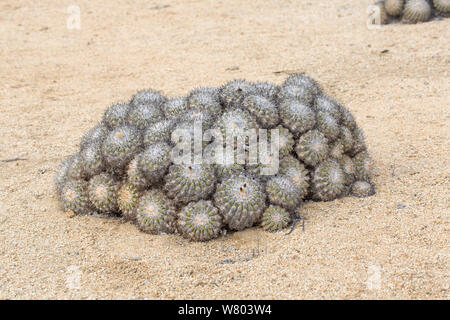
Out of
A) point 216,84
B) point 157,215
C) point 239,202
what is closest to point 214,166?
point 239,202

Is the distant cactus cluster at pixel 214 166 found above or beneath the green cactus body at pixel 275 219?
above

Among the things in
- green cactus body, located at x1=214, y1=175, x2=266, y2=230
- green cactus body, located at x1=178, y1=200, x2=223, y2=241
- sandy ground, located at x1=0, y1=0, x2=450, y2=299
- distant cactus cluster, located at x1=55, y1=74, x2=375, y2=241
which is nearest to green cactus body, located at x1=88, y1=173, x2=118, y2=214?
distant cactus cluster, located at x1=55, y1=74, x2=375, y2=241

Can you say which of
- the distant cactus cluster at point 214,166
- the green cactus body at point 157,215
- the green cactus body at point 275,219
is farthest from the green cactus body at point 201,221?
the green cactus body at point 275,219

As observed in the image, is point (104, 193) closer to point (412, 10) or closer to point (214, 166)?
point (214, 166)

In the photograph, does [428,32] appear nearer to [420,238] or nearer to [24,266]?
[420,238]

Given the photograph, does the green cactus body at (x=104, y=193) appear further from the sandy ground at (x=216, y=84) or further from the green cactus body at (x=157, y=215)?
the green cactus body at (x=157, y=215)
